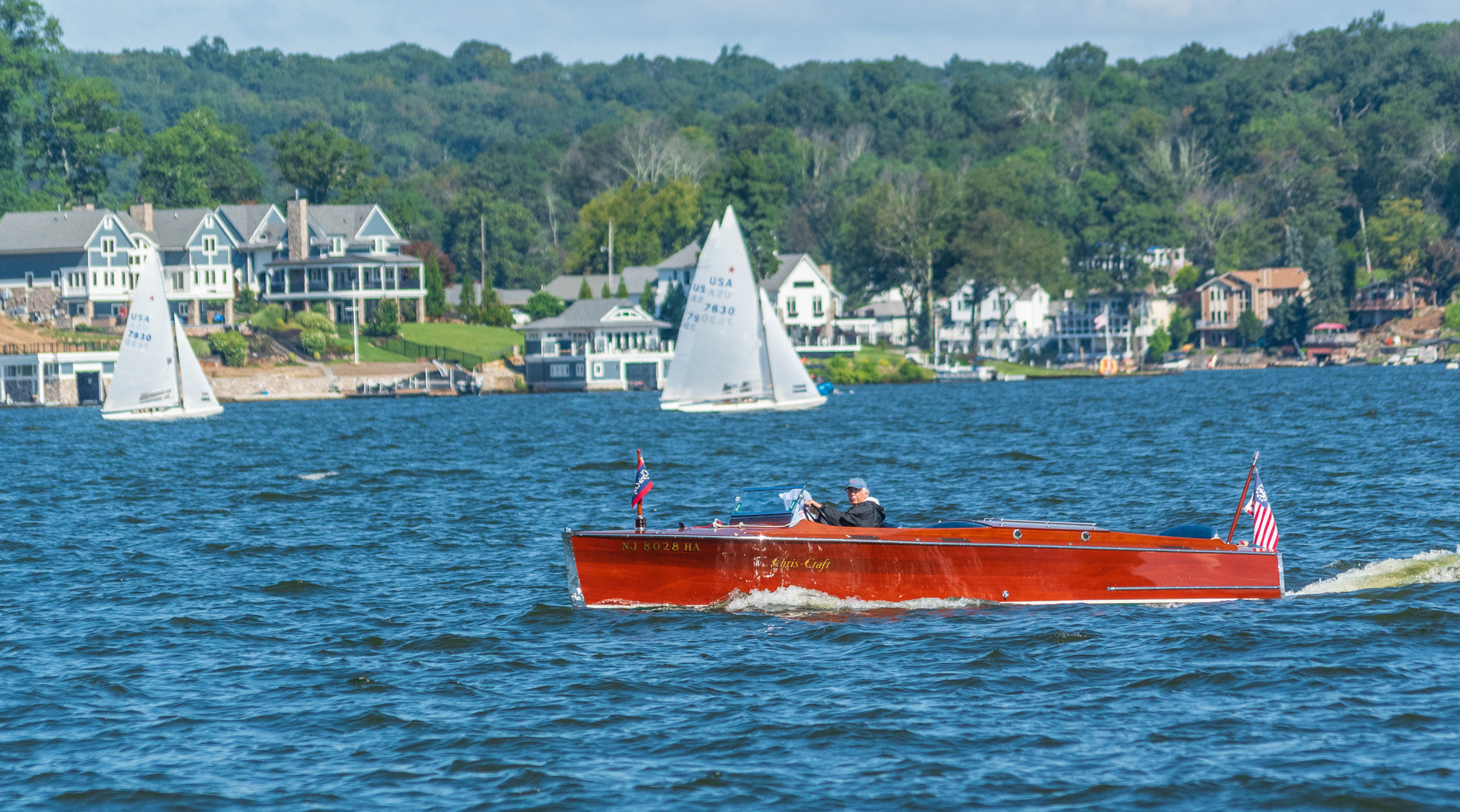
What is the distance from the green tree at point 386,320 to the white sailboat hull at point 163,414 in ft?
145

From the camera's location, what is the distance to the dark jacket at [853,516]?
2209 centimetres

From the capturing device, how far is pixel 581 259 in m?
167

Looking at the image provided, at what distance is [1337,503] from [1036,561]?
1614 centimetres

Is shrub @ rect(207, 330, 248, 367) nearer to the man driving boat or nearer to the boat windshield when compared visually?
the boat windshield

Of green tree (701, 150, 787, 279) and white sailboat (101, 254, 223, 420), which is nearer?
white sailboat (101, 254, 223, 420)

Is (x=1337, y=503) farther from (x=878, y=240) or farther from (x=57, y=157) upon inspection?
(x=57, y=157)

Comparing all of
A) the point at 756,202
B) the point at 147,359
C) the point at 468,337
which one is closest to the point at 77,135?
the point at 468,337

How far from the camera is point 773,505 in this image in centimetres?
2277

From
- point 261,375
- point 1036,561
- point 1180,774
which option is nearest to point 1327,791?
point 1180,774

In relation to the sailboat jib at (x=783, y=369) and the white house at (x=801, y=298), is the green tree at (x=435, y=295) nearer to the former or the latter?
the white house at (x=801, y=298)

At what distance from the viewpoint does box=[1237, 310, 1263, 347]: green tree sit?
15688 centimetres

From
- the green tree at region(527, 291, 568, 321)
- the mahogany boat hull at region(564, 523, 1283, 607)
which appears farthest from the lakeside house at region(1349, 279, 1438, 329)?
the mahogany boat hull at region(564, 523, 1283, 607)

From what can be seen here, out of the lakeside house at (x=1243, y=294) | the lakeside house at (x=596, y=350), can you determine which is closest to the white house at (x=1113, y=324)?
the lakeside house at (x=1243, y=294)

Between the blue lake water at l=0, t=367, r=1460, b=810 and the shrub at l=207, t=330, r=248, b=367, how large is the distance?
76283mm
